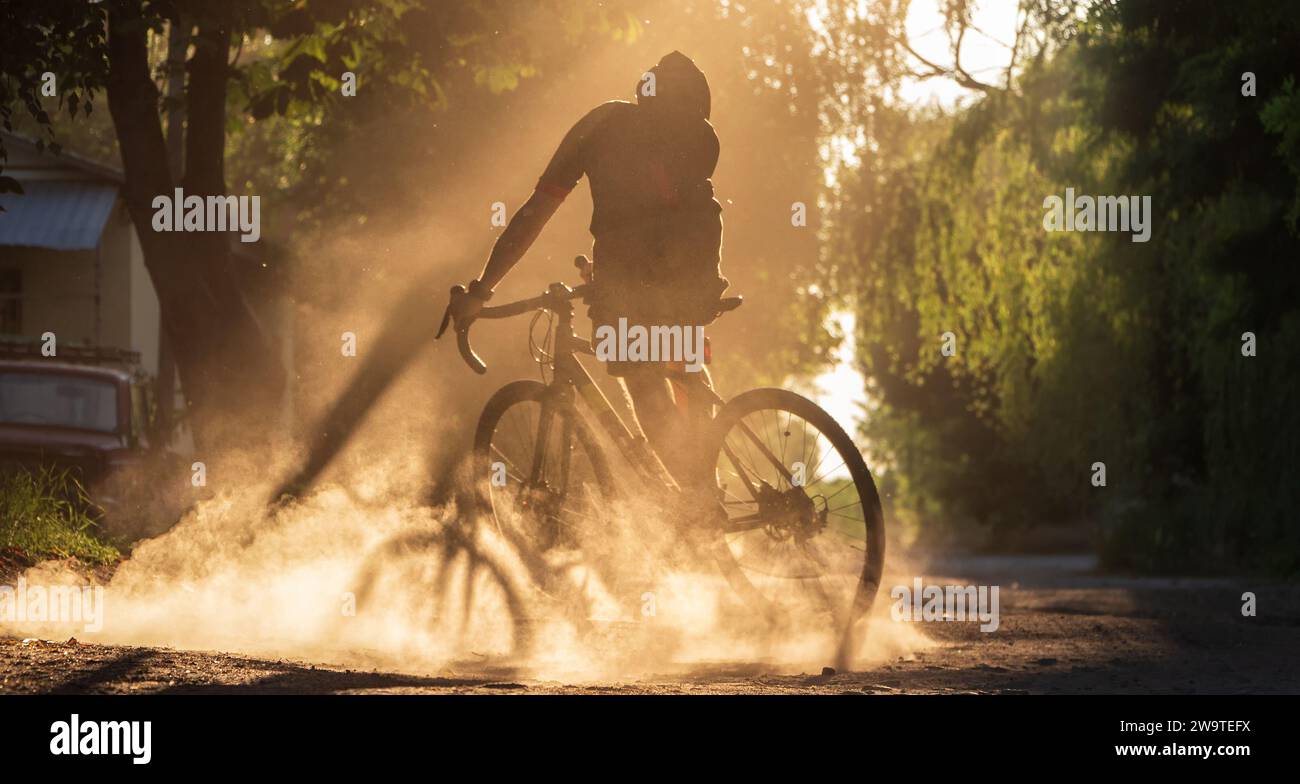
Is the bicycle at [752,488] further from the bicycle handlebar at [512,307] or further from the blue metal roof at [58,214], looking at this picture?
the blue metal roof at [58,214]

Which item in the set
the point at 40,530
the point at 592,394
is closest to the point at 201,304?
the point at 40,530

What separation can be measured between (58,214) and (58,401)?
14.1 metres

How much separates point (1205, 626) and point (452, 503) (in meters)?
4.64

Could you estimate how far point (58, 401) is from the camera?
18125 millimetres

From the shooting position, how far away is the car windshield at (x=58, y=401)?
1788 centimetres

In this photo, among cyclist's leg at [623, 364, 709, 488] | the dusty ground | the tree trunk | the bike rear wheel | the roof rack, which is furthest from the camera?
the roof rack

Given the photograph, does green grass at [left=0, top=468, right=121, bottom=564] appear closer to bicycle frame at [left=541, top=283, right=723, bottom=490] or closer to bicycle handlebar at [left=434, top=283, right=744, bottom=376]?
bicycle handlebar at [left=434, top=283, right=744, bottom=376]

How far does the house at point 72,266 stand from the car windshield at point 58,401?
13.1m

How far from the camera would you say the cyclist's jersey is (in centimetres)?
725

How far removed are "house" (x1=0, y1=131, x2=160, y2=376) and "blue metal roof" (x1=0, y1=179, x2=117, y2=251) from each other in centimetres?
2

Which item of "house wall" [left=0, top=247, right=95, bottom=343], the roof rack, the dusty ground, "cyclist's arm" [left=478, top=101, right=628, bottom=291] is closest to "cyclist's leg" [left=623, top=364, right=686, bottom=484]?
"cyclist's arm" [left=478, top=101, right=628, bottom=291]

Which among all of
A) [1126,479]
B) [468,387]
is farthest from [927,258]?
[468,387]

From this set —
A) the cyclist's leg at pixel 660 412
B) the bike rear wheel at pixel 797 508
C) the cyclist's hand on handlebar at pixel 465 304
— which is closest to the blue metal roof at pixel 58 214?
the cyclist's hand on handlebar at pixel 465 304

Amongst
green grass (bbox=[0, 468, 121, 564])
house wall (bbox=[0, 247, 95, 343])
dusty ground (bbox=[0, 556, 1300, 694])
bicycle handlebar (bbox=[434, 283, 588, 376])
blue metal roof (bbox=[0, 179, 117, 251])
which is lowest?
dusty ground (bbox=[0, 556, 1300, 694])
